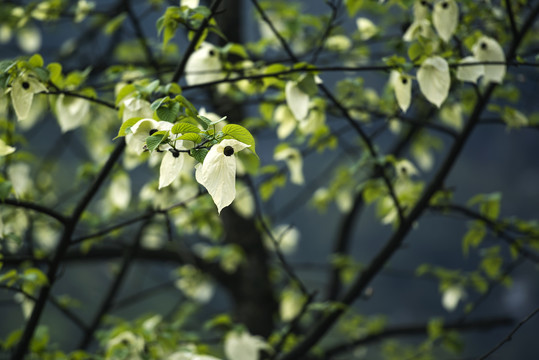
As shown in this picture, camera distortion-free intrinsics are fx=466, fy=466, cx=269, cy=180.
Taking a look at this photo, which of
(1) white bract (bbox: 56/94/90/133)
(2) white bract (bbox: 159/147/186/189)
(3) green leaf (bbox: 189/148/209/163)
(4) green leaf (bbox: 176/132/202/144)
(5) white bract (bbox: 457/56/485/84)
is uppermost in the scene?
(1) white bract (bbox: 56/94/90/133)

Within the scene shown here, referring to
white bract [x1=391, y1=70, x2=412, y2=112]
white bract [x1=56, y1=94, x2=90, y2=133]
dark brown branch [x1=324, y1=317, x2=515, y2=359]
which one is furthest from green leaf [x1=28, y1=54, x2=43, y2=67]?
dark brown branch [x1=324, y1=317, x2=515, y2=359]

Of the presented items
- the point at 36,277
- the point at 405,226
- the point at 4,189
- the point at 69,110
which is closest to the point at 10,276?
the point at 36,277

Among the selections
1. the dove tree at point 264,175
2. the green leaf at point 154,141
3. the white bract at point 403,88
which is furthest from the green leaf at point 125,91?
the white bract at point 403,88

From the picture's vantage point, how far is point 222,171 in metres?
0.44

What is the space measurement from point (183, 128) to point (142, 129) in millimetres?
78

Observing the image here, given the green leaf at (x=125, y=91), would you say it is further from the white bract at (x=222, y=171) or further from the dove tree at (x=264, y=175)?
the white bract at (x=222, y=171)

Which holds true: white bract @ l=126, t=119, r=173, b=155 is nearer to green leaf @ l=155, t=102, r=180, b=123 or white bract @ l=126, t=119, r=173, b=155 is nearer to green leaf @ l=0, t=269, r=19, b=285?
green leaf @ l=155, t=102, r=180, b=123

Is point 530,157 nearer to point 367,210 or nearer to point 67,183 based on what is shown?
point 367,210

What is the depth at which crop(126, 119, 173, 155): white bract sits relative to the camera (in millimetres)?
479

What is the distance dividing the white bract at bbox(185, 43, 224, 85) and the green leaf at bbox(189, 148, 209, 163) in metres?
0.37

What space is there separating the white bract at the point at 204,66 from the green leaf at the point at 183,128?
36 cm

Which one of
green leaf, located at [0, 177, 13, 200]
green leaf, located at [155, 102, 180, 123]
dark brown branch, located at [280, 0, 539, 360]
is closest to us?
green leaf, located at [155, 102, 180, 123]

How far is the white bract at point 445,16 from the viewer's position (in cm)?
76

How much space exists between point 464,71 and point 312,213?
191 centimetres
